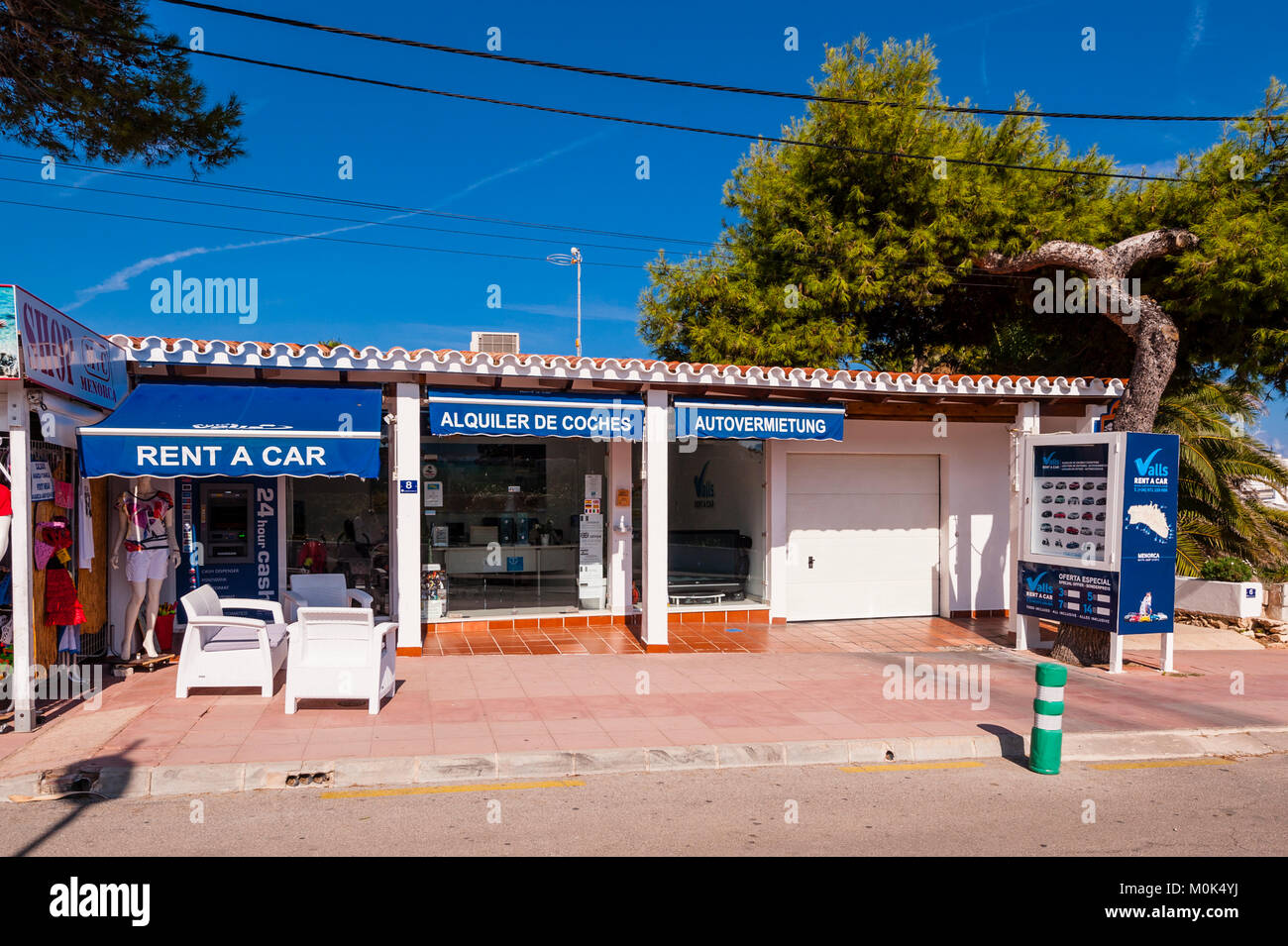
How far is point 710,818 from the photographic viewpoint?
17.4 ft

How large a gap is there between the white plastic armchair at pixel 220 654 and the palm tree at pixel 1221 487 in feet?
42.0

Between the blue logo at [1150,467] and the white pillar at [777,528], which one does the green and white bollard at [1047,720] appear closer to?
the blue logo at [1150,467]

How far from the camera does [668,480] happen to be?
12.7 metres

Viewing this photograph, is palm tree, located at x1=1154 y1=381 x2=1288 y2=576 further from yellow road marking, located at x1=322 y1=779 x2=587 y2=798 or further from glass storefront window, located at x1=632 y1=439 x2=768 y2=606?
yellow road marking, located at x1=322 y1=779 x2=587 y2=798

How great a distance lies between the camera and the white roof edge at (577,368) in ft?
28.8

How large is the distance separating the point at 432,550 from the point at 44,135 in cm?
623

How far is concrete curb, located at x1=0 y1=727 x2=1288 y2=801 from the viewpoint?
5656 mm

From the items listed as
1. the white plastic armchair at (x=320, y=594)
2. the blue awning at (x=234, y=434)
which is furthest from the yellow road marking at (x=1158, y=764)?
the white plastic armchair at (x=320, y=594)

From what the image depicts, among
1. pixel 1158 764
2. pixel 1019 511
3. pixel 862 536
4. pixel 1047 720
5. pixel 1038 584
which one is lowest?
pixel 1158 764

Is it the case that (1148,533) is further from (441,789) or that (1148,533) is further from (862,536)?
(441,789)

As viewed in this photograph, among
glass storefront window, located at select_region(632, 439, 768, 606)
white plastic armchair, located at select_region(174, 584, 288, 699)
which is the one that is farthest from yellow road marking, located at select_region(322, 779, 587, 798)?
glass storefront window, located at select_region(632, 439, 768, 606)

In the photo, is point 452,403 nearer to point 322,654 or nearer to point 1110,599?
point 322,654

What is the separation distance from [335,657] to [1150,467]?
8.69 m

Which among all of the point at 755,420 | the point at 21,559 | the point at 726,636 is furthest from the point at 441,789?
the point at 755,420
